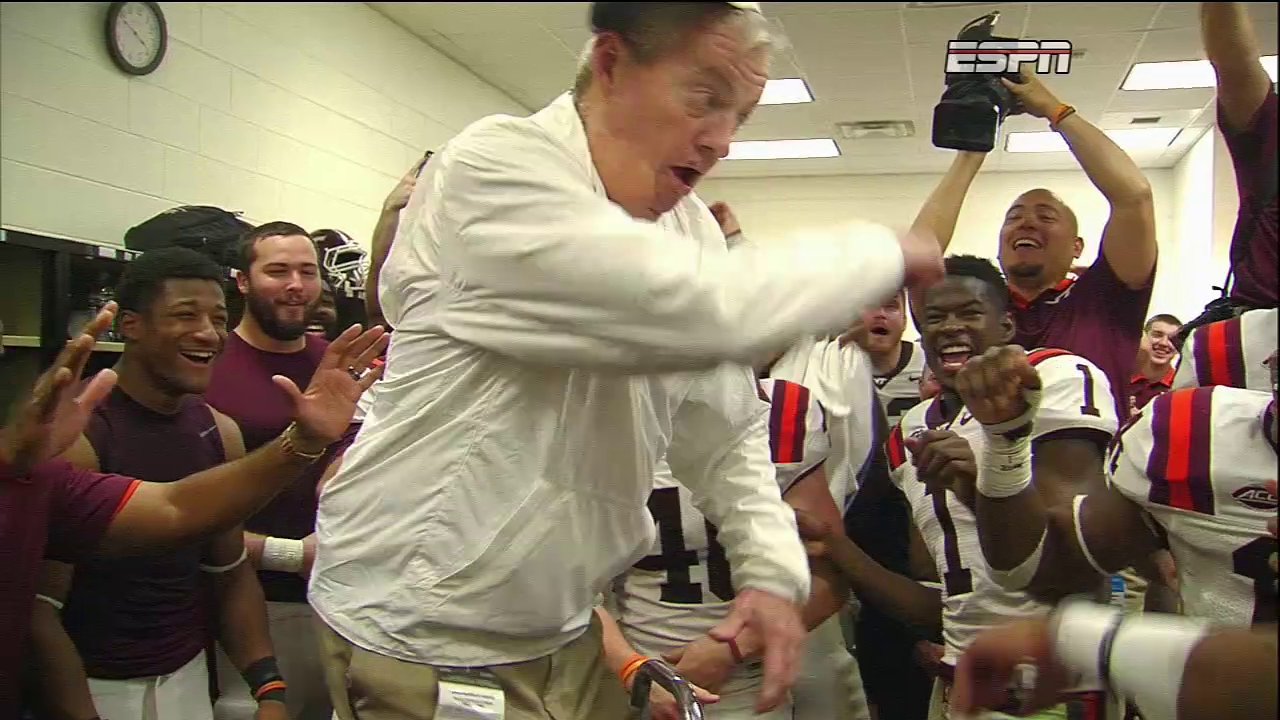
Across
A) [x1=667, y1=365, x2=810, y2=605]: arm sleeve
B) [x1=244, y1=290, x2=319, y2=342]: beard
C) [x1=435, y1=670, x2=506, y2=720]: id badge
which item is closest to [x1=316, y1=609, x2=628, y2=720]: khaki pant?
[x1=435, y1=670, x2=506, y2=720]: id badge

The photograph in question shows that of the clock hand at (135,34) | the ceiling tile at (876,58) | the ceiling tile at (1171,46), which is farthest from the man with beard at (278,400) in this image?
the ceiling tile at (1171,46)

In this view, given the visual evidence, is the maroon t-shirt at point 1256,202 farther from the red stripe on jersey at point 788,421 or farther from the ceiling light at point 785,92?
the red stripe on jersey at point 788,421

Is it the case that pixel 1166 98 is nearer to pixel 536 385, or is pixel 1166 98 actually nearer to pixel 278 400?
pixel 536 385

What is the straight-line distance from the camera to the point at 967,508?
1075 mm

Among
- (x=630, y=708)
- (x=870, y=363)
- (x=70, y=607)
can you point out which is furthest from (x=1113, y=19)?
(x=70, y=607)

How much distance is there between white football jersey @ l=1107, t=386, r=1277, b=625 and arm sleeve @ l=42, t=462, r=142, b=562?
1.04 meters

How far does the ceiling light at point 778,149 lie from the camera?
728mm

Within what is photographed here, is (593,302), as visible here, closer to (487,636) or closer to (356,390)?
(487,636)

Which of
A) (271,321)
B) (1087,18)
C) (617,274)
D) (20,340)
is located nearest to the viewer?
(1087,18)

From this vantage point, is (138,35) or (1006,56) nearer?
(1006,56)

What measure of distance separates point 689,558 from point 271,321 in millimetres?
809

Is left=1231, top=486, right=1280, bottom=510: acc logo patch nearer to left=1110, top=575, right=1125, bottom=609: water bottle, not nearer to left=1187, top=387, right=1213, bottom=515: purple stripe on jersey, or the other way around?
left=1187, top=387, right=1213, bottom=515: purple stripe on jersey

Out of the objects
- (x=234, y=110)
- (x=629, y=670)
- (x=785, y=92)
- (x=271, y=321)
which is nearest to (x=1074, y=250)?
(x=785, y=92)

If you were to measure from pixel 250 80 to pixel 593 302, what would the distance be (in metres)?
0.41
